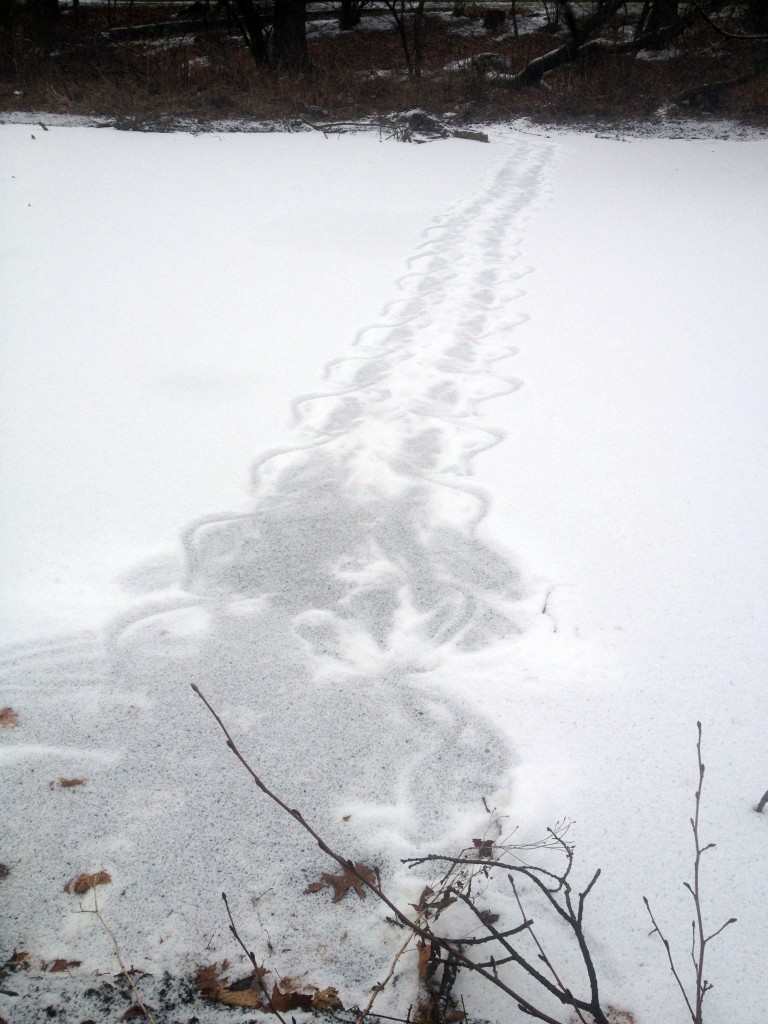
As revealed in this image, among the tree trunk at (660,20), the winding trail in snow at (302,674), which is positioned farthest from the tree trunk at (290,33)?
the winding trail in snow at (302,674)

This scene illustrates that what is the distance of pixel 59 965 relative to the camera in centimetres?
101

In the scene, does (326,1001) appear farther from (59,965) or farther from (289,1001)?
(59,965)

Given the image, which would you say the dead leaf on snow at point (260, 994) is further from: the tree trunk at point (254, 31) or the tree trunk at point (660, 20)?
the tree trunk at point (660, 20)

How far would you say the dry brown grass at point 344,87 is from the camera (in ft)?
31.0

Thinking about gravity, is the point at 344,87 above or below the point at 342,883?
above

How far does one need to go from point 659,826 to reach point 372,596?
2.58ft

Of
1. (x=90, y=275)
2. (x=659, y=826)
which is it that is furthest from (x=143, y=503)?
(x=90, y=275)

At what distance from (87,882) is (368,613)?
0.79 m

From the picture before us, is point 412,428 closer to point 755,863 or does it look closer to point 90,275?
point 755,863

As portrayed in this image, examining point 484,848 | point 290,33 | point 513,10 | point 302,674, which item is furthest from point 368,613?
point 513,10

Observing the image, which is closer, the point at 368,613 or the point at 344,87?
the point at 368,613

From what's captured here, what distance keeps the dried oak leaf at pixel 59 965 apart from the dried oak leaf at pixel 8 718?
19.4 inches

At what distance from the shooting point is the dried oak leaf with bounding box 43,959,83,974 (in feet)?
3.30

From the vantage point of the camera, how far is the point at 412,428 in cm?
247
